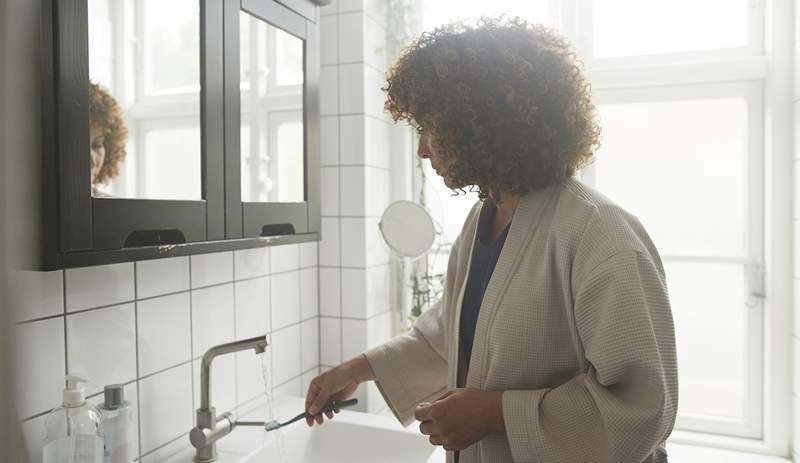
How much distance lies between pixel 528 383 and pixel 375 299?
3.17ft

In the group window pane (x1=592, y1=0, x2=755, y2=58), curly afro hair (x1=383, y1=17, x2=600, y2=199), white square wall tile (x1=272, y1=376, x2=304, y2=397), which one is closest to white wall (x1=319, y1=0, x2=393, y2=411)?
white square wall tile (x1=272, y1=376, x2=304, y2=397)

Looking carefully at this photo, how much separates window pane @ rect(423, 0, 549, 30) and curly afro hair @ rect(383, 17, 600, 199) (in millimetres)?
1023

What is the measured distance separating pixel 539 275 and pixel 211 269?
77 centimetres

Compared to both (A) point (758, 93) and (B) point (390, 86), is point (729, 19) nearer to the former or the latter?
(A) point (758, 93)

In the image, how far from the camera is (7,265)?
0.23m

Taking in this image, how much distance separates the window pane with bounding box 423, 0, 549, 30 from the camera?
1.83m

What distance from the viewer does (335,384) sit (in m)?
1.10

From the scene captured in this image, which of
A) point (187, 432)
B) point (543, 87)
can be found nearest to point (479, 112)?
point (543, 87)

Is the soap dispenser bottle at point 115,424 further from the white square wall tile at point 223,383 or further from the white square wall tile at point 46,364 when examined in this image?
the white square wall tile at point 223,383

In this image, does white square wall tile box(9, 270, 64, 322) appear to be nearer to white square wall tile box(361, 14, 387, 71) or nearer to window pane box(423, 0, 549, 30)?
white square wall tile box(361, 14, 387, 71)

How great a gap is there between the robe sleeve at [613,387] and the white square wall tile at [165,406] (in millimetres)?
707

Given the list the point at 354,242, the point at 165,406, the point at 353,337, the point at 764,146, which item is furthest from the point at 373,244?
the point at 764,146

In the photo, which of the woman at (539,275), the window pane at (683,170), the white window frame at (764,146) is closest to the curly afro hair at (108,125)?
the woman at (539,275)

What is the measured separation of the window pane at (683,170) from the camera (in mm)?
1654
